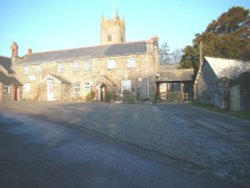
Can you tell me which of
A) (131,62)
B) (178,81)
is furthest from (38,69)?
(178,81)

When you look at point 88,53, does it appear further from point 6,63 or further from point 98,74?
point 6,63

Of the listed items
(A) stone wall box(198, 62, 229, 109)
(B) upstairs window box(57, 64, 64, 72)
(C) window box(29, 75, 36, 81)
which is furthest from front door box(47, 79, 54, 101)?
(A) stone wall box(198, 62, 229, 109)

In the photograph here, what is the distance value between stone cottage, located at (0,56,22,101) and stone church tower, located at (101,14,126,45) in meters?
28.8

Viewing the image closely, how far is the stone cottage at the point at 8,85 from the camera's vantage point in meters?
38.0

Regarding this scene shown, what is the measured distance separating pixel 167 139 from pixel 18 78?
126 ft

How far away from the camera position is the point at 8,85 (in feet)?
128

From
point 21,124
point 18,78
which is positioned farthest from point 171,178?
point 18,78

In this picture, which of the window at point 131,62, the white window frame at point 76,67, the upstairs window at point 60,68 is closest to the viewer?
the window at point 131,62

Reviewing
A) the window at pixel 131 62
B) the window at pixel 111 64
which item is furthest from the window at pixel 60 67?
the window at pixel 131 62

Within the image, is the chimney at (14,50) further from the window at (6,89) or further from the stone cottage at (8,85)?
the window at (6,89)

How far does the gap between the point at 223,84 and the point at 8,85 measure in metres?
31.1

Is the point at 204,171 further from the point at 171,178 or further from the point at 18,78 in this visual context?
the point at 18,78

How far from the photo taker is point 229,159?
23.2 feet

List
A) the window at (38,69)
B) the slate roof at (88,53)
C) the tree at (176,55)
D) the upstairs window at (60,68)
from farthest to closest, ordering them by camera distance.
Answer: the tree at (176,55) < the window at (38,69) < the upstairs window at (60,68) < the slate roof at (88,53)
